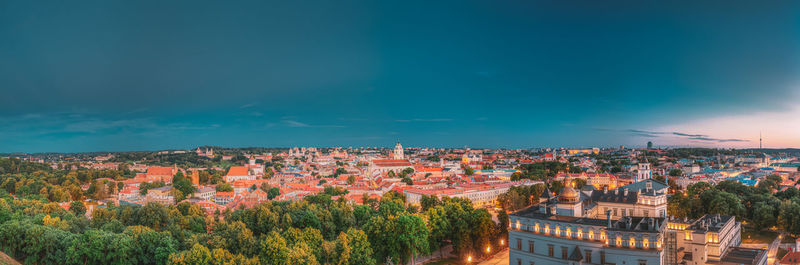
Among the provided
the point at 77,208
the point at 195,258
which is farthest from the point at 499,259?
the point at 77,208

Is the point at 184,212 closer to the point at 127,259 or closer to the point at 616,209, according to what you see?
the point at 127,259

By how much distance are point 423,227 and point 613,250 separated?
13318 millimetres

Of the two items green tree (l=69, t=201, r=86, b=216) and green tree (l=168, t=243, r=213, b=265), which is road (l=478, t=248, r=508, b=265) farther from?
green tree (l=69, t=201, r=86, b=216)

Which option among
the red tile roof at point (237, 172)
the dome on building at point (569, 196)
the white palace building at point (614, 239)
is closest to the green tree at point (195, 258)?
the white palace building at point (614, 239)

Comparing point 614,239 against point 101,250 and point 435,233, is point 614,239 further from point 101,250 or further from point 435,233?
point 101,250

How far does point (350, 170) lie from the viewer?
133 m

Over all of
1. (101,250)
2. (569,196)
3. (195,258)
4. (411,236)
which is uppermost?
(569,196)

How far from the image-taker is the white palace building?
2612 centimetres

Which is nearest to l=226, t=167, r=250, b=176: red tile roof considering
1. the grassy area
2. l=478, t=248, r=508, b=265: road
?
l=478, t=248, r=508, b=265: road

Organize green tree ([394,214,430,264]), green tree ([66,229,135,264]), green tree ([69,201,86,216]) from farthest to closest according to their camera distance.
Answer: green tree ([69,201,86,216]) < green tree ([394,214,430,264]) < green tree ([66,229,135,264])

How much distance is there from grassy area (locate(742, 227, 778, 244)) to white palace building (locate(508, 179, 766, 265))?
22.0 ft

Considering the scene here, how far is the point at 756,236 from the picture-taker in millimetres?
42969

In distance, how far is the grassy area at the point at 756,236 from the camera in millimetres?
40922

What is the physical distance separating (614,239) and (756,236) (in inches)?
1104
